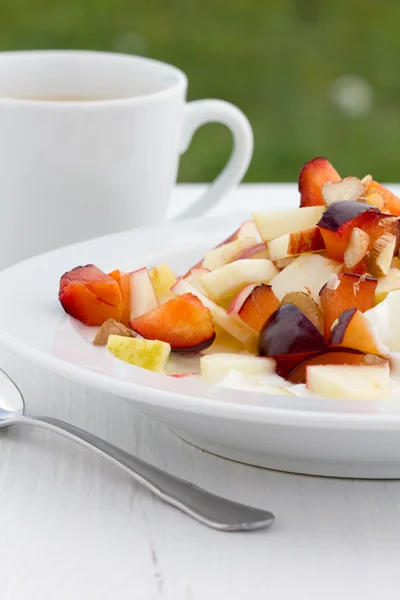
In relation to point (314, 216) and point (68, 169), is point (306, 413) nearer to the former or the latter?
point (314, 216)

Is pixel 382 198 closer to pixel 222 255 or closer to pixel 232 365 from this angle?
pixel 222 255

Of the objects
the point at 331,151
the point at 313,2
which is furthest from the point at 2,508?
the point at 313,2

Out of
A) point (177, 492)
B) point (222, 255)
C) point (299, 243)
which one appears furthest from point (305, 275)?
point (177, 492)

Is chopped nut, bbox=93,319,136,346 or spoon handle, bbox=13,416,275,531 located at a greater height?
chopped nut, bbox=93,319,136,346

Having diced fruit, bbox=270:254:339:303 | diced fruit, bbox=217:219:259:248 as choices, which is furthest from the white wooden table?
diced fruit, bbox=217:219:259:248

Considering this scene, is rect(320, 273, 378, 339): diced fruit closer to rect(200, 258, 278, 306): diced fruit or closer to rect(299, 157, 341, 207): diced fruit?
rect(200, 258, 278, 306): diced fruit

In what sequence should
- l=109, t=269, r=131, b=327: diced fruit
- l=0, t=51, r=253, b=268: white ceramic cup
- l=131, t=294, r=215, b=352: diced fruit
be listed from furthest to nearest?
l=0, t=51, r=253, b=268: white ceramic cup
l=109, t=269, r=131, b=327: diced fruit
l=131, t=294, r=215, b=352: diced fruit

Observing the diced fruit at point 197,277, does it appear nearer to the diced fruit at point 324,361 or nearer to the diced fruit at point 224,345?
the diced fruit at point 224,345
